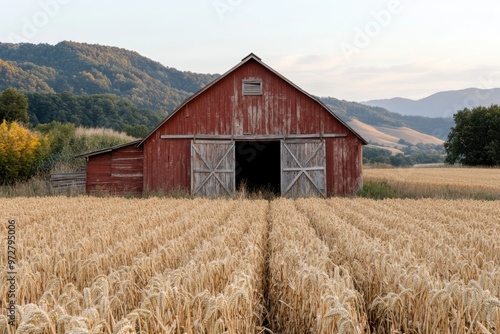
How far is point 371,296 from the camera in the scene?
5.34 metres

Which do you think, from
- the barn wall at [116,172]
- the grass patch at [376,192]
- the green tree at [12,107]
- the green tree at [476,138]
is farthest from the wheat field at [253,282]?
the green tree at [476,138]

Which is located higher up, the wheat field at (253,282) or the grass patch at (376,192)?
the wheat field at (253,282)

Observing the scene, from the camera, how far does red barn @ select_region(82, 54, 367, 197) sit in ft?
80.7

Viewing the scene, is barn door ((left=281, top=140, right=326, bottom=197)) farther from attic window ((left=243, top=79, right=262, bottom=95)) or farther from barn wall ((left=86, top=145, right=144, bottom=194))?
barn wall ((left=86, top=145, right=144, bottom=194))

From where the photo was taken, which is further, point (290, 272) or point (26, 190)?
point (26, 190)

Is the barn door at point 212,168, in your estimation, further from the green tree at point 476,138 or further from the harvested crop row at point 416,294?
the green tree at point 476,138

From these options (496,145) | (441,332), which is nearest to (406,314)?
(441,332)

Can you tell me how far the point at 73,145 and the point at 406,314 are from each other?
107 ft

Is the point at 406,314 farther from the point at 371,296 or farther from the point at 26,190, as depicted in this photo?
the point at 26,190

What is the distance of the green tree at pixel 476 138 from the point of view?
6353cm

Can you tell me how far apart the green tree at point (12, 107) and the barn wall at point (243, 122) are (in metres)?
37.8

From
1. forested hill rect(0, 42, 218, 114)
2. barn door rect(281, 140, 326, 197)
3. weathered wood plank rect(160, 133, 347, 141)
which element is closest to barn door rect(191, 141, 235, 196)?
weathered wood plank rect(160, 133, 347, 141)

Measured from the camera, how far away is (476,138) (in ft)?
216

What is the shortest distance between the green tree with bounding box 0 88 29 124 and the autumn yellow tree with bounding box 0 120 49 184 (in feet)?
86.5
